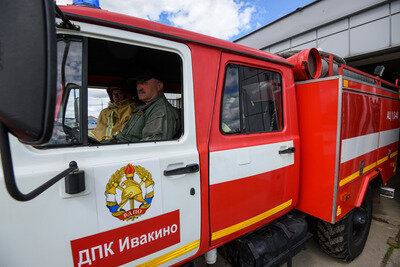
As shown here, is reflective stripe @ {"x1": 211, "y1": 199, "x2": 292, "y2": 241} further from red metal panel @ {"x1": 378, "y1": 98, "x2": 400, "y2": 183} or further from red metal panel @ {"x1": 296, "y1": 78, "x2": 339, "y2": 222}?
red metal panel @ {"x1": 378, "y1": 98, "x2": 400, "y2": 183}

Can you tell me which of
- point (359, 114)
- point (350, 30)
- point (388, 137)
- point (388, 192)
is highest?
point (350, 30)

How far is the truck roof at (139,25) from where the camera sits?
1.00 meters

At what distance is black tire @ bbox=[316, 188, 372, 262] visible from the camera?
222 centimetres

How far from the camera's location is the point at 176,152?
4.24ft

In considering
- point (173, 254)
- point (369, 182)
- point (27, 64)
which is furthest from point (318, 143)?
point (27, 64)

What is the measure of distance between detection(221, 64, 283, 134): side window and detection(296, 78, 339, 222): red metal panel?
0.31 metres

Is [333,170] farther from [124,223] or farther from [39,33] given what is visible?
[39,33]

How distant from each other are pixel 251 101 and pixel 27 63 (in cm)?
152

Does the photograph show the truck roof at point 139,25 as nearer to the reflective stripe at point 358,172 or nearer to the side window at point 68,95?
the side window at point 68,95

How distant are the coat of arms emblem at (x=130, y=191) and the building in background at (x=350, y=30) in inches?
380

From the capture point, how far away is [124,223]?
3.62 ft

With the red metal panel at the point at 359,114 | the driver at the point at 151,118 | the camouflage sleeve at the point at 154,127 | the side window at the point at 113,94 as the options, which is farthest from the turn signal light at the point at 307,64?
the camouflage sleeve at the point at 154,127

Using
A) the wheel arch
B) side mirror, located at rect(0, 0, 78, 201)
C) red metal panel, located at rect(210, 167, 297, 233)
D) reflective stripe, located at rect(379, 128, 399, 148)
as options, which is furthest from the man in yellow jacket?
reflective stripe, located at rect(379, 128, 399, 148)

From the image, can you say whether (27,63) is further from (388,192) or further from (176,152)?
(388,192)
